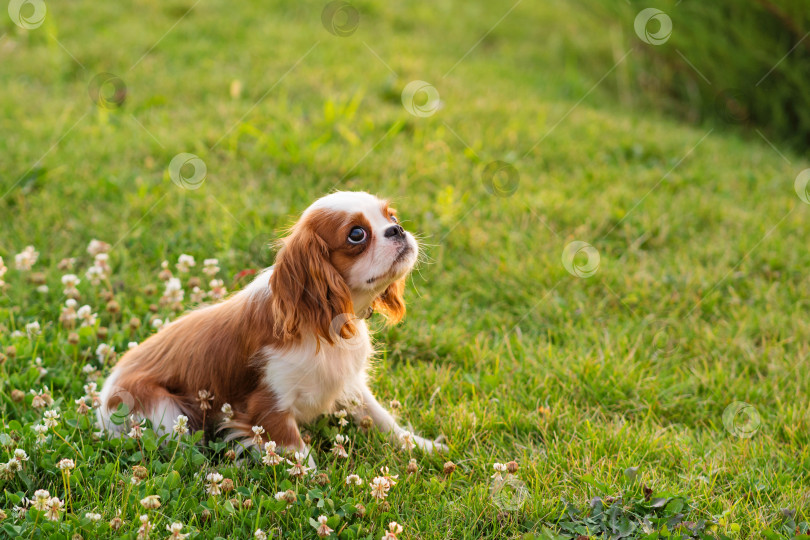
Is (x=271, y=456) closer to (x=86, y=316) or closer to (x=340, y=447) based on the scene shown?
(x=340, y=447)

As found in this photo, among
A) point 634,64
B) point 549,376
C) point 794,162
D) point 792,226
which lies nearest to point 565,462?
point 549,376

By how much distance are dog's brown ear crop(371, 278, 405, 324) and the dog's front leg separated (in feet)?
1.13

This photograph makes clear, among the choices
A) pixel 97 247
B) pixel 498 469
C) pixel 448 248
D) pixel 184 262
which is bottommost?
pixel 97 247

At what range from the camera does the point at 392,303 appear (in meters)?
3.26

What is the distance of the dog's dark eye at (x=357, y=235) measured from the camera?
2.82m

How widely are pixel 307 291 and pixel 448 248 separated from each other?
221cm

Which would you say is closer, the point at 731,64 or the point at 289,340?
the point at 289,340

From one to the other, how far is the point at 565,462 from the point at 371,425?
0.81 metres

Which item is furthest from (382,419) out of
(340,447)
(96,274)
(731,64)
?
(731,64)

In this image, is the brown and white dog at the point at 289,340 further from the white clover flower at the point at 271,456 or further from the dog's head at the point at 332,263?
the white clover flower at the point at 271,456

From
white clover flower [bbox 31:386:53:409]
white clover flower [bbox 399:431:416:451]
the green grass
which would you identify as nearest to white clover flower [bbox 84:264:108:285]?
the green grass

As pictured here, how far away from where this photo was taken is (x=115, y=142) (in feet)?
19.2

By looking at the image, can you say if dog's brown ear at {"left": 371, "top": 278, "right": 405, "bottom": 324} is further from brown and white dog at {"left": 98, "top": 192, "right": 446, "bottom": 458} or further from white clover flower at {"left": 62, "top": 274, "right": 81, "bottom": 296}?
white clover flower at {"left": 62, "top": 274, "right": 81, "bottom": 296}

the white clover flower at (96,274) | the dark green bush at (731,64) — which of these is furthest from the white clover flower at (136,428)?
the dark green bush at (731,64)
